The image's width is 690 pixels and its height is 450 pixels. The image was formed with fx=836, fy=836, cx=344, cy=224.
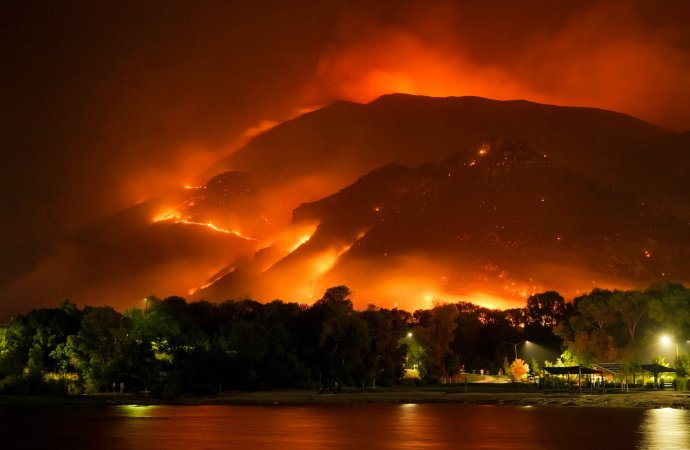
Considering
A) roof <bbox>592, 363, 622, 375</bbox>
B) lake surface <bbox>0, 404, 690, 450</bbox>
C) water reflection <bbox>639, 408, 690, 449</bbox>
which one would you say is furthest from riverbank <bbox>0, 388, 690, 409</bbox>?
roof <bbox>592, 363, 622, 375</bbox>

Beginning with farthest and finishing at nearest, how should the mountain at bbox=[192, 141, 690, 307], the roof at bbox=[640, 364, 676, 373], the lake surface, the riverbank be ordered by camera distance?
the mountain at bbox=[192, 141, 690, 307], the roof at bbox=[640, 364, 676, 373], the riverbank, the lake surface

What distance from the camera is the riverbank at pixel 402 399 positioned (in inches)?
2199

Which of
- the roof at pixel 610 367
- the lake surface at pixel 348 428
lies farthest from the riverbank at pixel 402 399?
the roof at pixel 610 367

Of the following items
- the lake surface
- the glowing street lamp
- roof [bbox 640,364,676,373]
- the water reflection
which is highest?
the glowing street lamp

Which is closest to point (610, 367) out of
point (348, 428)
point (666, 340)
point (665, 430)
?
point (666, 340)

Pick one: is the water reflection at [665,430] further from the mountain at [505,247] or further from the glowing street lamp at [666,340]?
the mountain at [505,247]

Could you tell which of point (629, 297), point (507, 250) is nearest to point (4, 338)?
point (629, 297)

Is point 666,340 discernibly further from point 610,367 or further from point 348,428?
point 348,428

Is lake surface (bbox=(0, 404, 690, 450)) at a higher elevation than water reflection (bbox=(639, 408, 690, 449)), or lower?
lower

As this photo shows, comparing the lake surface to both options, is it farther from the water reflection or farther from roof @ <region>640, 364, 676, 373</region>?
roof @ <region>640, 364, 676, 373</region>

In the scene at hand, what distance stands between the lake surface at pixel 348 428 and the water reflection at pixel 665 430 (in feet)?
0.12

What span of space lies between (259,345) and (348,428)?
137 ft

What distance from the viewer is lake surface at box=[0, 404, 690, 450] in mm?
32562

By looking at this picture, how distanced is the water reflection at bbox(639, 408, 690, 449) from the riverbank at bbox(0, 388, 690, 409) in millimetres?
6376
